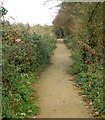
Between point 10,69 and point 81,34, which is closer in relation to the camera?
point 10,69

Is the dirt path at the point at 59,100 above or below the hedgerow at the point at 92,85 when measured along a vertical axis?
below

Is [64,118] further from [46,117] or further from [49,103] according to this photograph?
[49,103]

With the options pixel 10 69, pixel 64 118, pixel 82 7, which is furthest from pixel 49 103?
pixel 82 7

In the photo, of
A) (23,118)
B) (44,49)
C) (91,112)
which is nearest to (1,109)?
(23,118)

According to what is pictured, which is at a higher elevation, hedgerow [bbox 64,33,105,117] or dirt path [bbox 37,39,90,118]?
hedgerow [bbox 64,33,105,117]

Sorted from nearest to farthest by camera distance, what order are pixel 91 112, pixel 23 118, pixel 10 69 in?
1. pixel 23 118
2. pixel 91 112
3. pixel 10 69

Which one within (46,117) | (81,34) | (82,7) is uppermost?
(82,7)

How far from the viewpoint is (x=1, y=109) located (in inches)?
147

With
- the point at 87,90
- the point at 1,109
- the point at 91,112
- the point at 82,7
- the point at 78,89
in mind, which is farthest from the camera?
the point at 82,7

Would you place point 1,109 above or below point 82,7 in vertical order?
below

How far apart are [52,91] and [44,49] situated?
545 centimetres

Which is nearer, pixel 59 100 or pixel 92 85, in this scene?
pixel 59 100

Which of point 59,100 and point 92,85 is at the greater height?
point 92,85

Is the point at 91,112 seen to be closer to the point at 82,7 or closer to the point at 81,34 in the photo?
the point at 81,34
